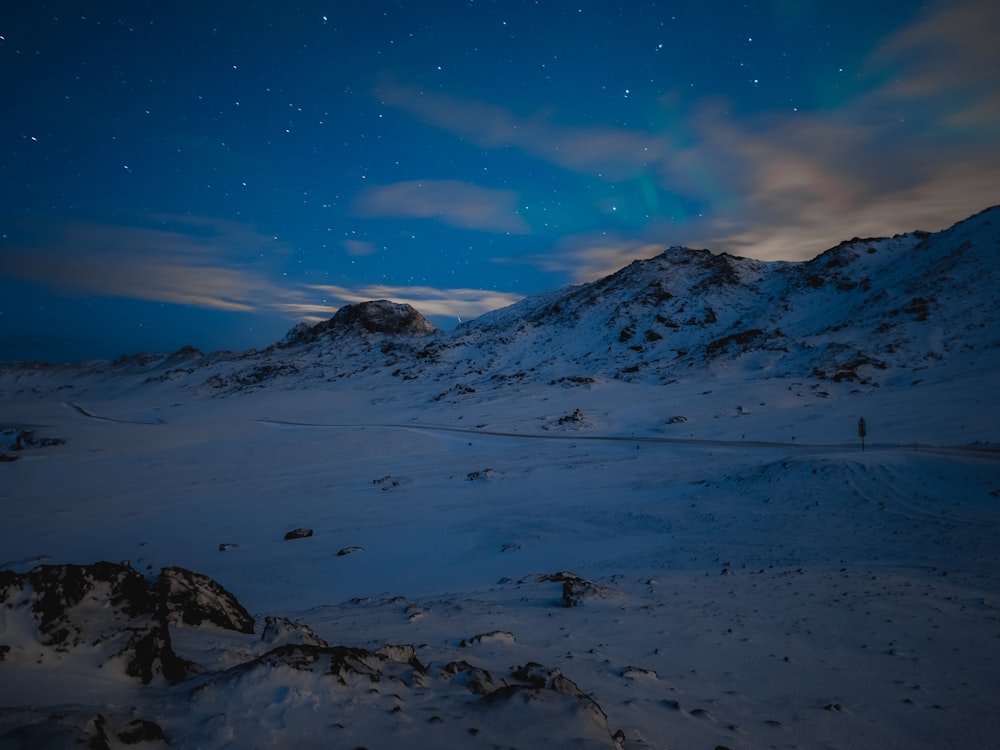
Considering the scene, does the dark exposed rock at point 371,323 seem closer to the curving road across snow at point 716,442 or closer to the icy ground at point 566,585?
the curving road across snow at point 716,442

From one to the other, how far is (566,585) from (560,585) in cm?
102

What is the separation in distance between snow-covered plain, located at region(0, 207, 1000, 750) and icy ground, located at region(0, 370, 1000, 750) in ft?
0.13

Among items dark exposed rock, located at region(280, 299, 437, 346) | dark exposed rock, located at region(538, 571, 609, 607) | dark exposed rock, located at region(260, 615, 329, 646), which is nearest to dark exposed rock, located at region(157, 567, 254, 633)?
dark exposed rock, located at region(260, 615, 329, 646)

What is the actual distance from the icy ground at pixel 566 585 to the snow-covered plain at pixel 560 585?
0.04 m

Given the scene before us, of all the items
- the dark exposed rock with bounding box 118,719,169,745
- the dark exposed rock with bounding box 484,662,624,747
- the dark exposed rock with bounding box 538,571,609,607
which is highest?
the dark exposed rock with bounding box 118,719,169,745

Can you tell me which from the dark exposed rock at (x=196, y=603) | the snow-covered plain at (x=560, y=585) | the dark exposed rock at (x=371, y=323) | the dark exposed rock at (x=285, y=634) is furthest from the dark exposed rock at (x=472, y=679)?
the dark exposed rock at (x=371, y=323)

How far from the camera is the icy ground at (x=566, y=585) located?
3.62 m

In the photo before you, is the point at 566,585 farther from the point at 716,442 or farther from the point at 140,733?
the point at 716,442

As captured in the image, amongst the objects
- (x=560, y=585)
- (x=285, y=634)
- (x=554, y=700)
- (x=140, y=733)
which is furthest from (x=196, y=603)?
(x=560, y=585)

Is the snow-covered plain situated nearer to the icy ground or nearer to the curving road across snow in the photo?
the icy ground

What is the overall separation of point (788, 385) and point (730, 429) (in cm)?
1503

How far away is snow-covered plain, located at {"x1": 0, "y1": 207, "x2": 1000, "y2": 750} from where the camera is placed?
3629 mm

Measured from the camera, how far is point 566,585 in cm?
866

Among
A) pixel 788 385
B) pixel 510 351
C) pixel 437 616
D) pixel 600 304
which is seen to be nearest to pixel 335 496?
pixel 437 616
